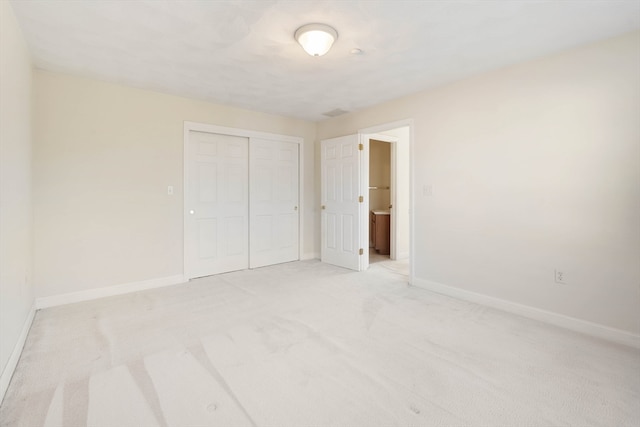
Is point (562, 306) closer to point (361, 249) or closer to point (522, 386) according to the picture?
point (522, 386)

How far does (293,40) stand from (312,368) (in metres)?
2.45

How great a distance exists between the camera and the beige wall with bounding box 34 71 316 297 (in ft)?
10.2

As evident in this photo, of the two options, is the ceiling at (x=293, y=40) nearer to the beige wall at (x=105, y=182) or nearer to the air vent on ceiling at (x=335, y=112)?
the beige wall at (x=105, y=182)

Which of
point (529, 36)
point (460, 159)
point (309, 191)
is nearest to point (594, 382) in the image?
point (460, 159)

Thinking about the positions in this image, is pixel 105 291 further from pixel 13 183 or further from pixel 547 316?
pixel 547 316

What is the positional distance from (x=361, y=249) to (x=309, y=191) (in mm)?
1442

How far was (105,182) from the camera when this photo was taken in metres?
3.42

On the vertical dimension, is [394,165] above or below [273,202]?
above

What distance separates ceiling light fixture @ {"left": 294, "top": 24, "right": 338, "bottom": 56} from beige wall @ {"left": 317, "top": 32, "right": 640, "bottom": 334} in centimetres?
176

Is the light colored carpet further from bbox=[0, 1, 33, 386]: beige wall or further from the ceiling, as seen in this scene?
the ceiling

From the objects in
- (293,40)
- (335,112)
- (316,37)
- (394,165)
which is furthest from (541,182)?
(335,112)

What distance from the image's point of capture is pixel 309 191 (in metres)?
5.37

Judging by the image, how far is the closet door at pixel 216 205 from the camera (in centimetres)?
411

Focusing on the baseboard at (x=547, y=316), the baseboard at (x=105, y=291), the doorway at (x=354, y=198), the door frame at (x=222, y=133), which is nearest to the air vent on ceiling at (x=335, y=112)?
the doorway at (x=354, y=198)
